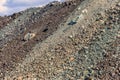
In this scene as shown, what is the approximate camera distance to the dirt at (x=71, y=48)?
19969 millimetres

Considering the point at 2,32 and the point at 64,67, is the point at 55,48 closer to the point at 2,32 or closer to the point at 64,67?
the point at 64,67

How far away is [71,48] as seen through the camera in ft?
71.6

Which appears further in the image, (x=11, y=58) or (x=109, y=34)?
(x=11, y=58)

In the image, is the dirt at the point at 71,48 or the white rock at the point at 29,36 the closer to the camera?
the dirt at the point at 71,48

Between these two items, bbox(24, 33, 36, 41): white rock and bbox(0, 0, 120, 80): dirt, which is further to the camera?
bbox(24, 33, 36, 41): white rock

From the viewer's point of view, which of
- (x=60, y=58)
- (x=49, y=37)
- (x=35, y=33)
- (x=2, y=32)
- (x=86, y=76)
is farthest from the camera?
(x=2, y=32)

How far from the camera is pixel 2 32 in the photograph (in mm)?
30562

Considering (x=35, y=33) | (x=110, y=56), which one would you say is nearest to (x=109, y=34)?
(x=110, y=56)

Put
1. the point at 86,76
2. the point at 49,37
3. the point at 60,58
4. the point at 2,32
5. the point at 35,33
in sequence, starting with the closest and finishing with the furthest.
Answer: the point at 86,76, the point at 60,58, the point at 49,37, the point at 35,33, the point at 2,32

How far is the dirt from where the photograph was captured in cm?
1997

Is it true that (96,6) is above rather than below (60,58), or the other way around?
above

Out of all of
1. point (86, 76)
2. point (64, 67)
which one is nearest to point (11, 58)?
point (64, 67)

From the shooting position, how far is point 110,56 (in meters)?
20.0

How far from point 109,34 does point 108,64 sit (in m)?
2.39
